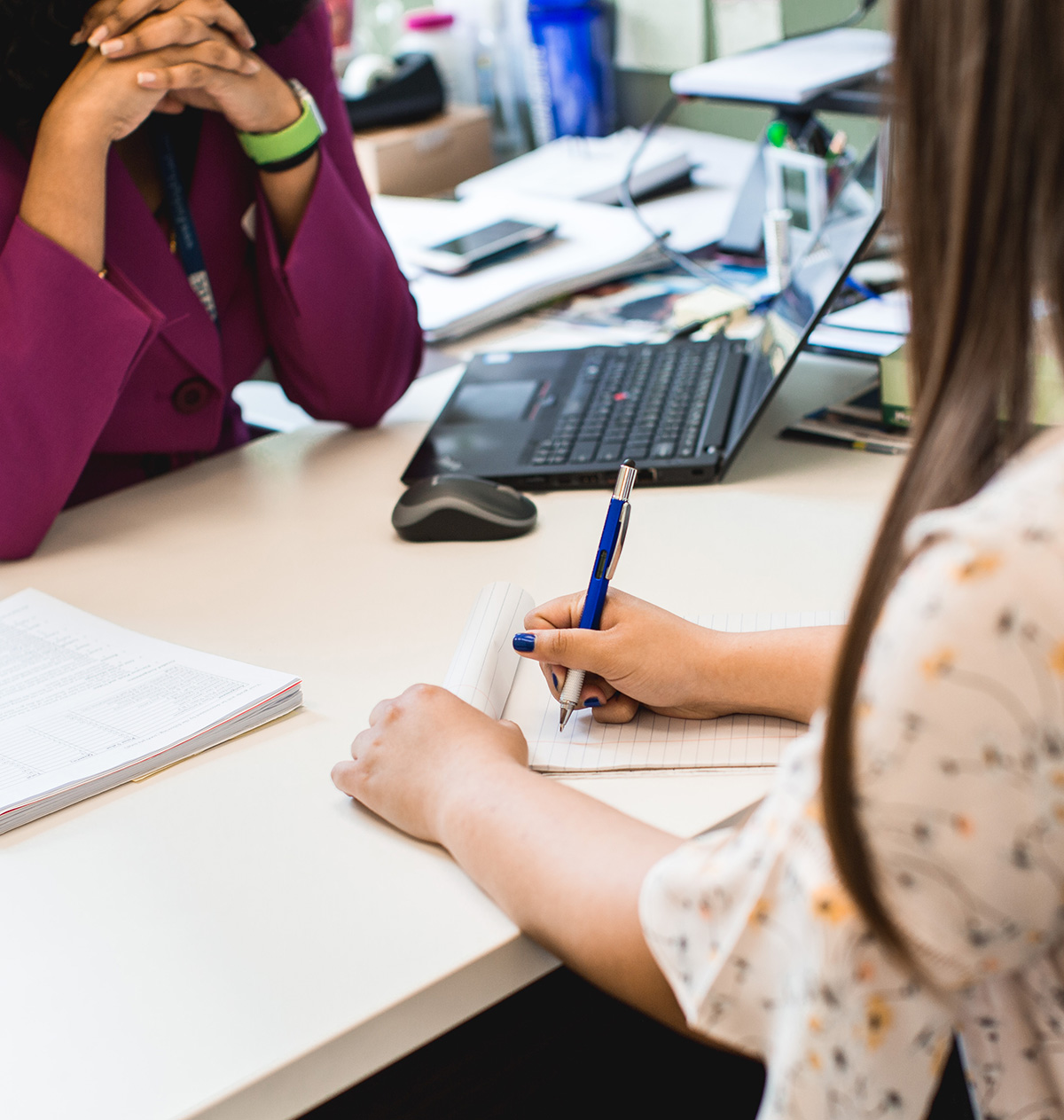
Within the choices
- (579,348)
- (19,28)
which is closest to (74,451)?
(19,28)

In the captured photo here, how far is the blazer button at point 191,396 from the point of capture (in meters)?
1.11

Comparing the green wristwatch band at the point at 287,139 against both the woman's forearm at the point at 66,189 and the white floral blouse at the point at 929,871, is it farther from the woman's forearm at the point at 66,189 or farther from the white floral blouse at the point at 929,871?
the white floral blouse at the point at 929,871

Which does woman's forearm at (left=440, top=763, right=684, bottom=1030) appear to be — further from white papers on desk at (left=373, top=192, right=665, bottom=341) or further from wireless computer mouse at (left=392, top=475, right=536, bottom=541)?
white papers on desk at (left=373, top=192, right=665, bottom=341)

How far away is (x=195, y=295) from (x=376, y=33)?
1.60 meters

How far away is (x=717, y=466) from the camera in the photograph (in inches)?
38.3

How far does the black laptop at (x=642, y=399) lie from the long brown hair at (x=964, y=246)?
19.5 inches

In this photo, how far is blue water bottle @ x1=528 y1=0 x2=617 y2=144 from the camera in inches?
74.3

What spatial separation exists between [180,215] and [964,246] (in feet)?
2.87

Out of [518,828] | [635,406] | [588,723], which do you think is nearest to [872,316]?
[635,406]

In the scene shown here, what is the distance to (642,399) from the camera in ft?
3.52

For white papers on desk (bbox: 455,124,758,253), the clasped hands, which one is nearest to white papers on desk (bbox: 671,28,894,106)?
white papers on desk (bbox: 455,124,758,253)

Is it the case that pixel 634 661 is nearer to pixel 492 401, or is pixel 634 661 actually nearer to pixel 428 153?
pixel 492 401

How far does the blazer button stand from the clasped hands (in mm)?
219

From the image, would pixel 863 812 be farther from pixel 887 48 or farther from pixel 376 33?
pixel 376 33
